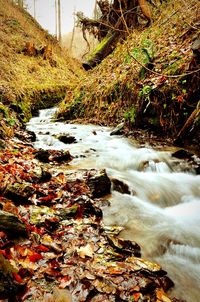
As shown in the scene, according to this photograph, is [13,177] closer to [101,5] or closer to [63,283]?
[63,283]

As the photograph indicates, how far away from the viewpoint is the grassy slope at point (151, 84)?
588cm

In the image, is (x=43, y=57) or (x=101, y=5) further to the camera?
(x=43, y=57)

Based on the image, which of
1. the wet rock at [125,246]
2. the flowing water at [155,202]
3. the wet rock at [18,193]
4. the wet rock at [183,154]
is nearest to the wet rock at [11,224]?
the wet rock at [18,193]

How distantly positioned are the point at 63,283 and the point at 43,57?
1786 centimetres

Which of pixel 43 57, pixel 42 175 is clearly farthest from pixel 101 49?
pixel 42 175

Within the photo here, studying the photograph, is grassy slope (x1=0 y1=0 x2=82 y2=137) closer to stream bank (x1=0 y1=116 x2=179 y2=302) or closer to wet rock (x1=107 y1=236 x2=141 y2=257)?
stream bank (x1=0 y1=116 x2=179 y2=302)

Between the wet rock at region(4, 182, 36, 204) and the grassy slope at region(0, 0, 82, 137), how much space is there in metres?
2.63

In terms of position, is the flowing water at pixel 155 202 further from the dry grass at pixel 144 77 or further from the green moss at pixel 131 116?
the dry grass at pixel 144 77

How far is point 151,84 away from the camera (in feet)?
21.6

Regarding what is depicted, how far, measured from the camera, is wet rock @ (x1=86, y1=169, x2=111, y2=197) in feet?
12.2

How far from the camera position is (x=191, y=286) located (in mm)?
2309

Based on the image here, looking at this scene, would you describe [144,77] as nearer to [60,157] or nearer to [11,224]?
[60,157]

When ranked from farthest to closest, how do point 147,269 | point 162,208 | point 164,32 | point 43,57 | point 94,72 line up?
point 43,57 < point 94,72 < point 164,32 < point 162,208 < point 147,269

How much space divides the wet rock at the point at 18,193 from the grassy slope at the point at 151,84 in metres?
2.78
